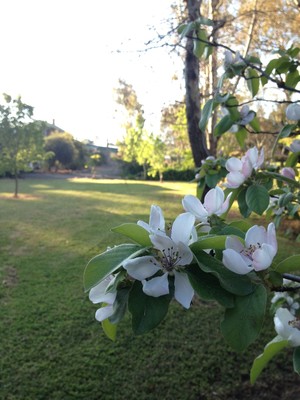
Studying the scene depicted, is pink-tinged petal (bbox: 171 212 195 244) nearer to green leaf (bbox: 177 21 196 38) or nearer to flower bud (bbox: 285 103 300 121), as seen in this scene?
flower bud (bbox: 285 103 300 121)

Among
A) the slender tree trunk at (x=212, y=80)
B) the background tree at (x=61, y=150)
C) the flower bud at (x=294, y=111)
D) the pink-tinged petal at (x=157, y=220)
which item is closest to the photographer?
the pink-tinged petal at (x=157, y=220)

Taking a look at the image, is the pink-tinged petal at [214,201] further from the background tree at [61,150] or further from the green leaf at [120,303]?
the background tree at [61,150]

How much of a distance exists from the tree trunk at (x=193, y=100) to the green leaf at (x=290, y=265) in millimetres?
3689

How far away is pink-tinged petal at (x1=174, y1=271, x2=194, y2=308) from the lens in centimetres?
47

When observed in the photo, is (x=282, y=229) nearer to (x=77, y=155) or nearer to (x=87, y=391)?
(x=87, y=391)

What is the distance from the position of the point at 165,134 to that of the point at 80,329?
1847cm

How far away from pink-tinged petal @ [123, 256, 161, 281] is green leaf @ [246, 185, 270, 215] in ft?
1.72

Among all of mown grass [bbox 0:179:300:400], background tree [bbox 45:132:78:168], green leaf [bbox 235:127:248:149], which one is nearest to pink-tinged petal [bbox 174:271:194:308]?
green leaf [bbox 235:127:248:149]

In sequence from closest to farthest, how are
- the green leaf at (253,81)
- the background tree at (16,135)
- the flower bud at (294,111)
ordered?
the flower bud at (294,111)
the green leaf at (253,81)
the background tree at (16,135)

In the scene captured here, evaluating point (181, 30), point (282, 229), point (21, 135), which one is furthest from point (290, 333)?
point (21, 135)

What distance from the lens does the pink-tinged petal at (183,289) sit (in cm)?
47

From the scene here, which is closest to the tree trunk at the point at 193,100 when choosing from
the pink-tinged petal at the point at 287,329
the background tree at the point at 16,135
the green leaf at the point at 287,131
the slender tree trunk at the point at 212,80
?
the slender tree trunk at the point at 212,80

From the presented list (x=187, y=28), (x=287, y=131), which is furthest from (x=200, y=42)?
(x=287, y=131)

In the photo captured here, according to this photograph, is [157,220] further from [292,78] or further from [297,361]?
[292,78]
